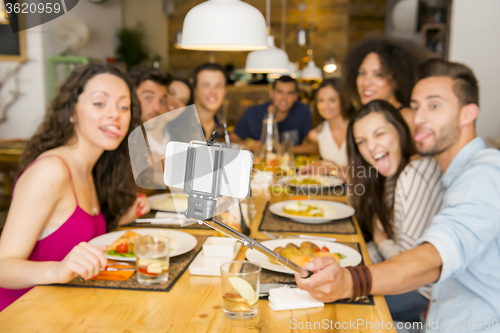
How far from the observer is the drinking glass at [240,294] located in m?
0.92

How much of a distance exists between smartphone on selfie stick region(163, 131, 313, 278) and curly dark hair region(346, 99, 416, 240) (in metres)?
1.54

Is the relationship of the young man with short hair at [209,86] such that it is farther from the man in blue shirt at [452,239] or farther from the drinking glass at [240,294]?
the drinking glass at [240,294]

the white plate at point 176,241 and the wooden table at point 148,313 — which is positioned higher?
the white plate at point 176,241

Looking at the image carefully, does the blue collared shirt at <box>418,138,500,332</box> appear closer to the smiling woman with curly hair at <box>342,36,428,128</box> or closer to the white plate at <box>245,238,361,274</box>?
the white plate at <box>245,238,361,274</box>

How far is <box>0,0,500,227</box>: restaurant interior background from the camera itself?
3.32 m

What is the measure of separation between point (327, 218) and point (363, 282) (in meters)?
0.65

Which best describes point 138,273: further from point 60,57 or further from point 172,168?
point 60,57

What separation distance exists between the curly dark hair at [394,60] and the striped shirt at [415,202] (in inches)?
46.3

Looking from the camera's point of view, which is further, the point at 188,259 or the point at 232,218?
the point at 232,218

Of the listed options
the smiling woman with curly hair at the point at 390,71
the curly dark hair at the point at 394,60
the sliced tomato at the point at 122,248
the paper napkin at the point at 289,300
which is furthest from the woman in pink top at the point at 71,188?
the curly dark hair at the point at 394,60

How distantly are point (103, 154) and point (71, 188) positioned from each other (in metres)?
0.35


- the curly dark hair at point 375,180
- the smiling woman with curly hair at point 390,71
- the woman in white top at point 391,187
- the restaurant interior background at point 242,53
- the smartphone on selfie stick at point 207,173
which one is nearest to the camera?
the smartphone on selfie stick at point 207,173

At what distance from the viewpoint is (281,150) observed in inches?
114

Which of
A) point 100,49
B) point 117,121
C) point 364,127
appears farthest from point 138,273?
point 100,49
